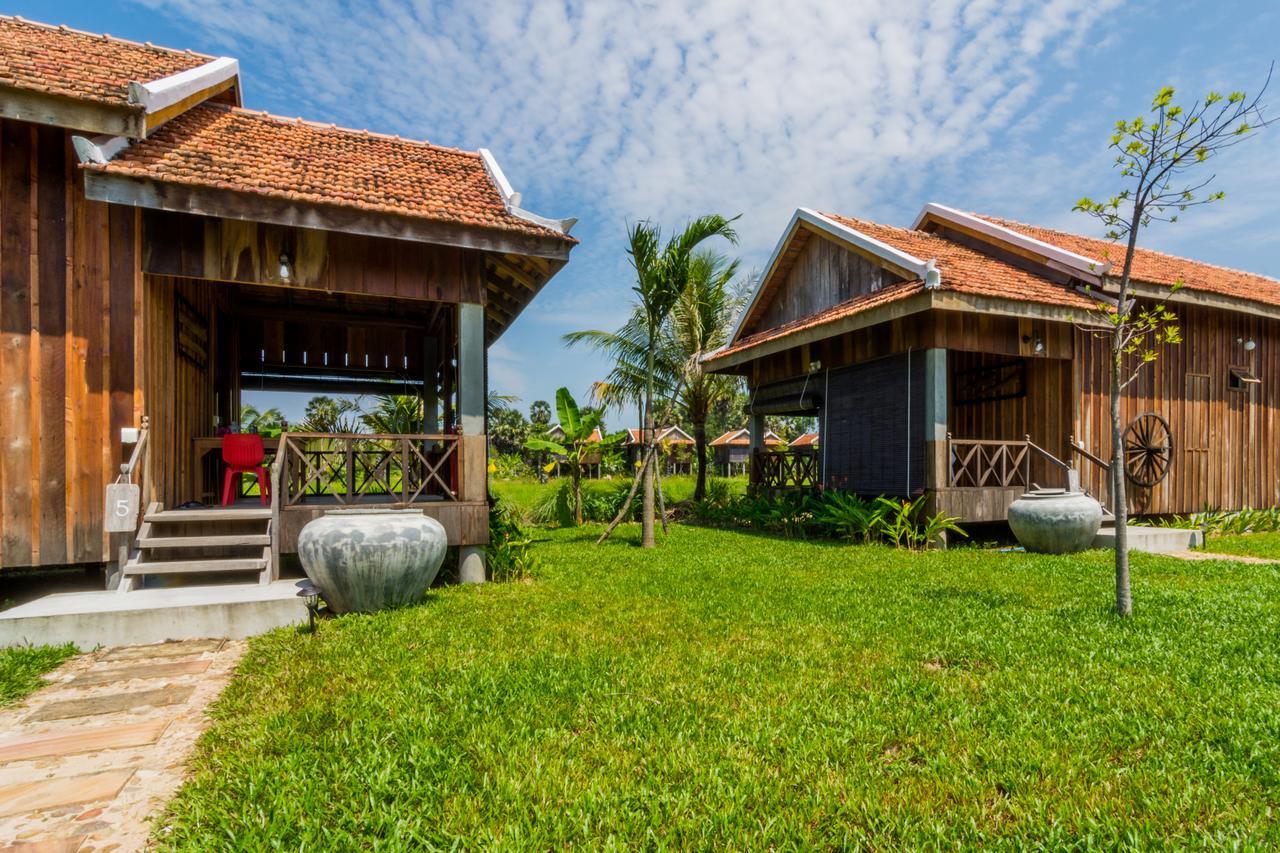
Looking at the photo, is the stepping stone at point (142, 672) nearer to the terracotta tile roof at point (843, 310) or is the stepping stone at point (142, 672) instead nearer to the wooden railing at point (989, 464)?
the terracotta tile roof at point (843, 310)

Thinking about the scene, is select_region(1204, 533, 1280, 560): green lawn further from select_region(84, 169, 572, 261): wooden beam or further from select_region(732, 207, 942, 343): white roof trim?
select_region(84, 169, 572, 261): wooden beam

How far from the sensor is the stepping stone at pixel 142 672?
4.36 metres

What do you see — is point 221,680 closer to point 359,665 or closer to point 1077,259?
point 359,665

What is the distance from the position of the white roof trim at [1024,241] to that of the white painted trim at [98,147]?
11024 millimetres

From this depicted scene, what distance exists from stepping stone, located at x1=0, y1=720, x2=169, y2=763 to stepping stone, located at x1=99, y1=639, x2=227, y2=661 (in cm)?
147

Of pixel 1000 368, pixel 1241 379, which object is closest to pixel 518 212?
pixel 1000 368

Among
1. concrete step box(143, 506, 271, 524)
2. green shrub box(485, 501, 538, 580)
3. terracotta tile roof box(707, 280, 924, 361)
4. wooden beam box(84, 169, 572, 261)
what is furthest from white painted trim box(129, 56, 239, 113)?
terracotta tile roof box(707, 280, 924, 361)

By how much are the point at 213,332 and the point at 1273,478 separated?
1939cm

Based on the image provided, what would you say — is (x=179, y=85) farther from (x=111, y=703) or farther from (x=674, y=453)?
(x=674, y=453)

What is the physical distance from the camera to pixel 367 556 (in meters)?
5.62

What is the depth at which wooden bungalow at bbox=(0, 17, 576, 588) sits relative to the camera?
5.92 m

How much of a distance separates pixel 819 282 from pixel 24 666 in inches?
499

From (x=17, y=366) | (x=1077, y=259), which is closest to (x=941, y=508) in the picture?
(x=1077, y=259)

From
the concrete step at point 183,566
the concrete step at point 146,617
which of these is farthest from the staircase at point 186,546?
the concrete step at point 146,617
